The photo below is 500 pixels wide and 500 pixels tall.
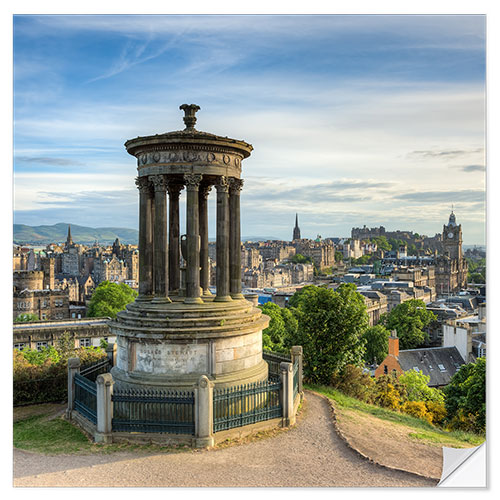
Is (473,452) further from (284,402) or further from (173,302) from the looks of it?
(173,302)

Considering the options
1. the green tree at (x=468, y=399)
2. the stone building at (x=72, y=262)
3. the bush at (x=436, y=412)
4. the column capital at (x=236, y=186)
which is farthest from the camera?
the stone building at (x=72, y=262)

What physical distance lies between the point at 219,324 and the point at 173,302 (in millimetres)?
2310

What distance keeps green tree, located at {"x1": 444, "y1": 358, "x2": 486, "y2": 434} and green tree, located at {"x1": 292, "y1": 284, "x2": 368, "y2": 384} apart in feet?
26.0

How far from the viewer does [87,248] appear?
518ft

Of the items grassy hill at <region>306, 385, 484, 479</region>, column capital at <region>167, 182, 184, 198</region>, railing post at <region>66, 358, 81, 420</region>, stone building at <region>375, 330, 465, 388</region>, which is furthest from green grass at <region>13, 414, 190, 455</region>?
stone building at <region>375, 330, 465, 388</region>

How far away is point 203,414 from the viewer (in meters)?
14.4

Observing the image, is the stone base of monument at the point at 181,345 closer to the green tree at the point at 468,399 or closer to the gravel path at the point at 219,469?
the gravel path at the point at 219,469

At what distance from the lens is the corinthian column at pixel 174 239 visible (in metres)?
20.1

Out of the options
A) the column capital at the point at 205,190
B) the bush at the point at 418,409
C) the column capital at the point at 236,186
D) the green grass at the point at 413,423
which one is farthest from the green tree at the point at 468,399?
the column capital at the point at 205,190

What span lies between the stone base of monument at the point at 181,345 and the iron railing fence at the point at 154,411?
855mm

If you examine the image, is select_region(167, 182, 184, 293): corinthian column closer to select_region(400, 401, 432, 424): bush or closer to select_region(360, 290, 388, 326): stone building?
select_region(400, 401, 432, 424): bush

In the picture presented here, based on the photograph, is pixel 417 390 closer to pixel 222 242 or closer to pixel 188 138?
pixel 222 242

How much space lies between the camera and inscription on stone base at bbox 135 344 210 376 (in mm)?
15781
